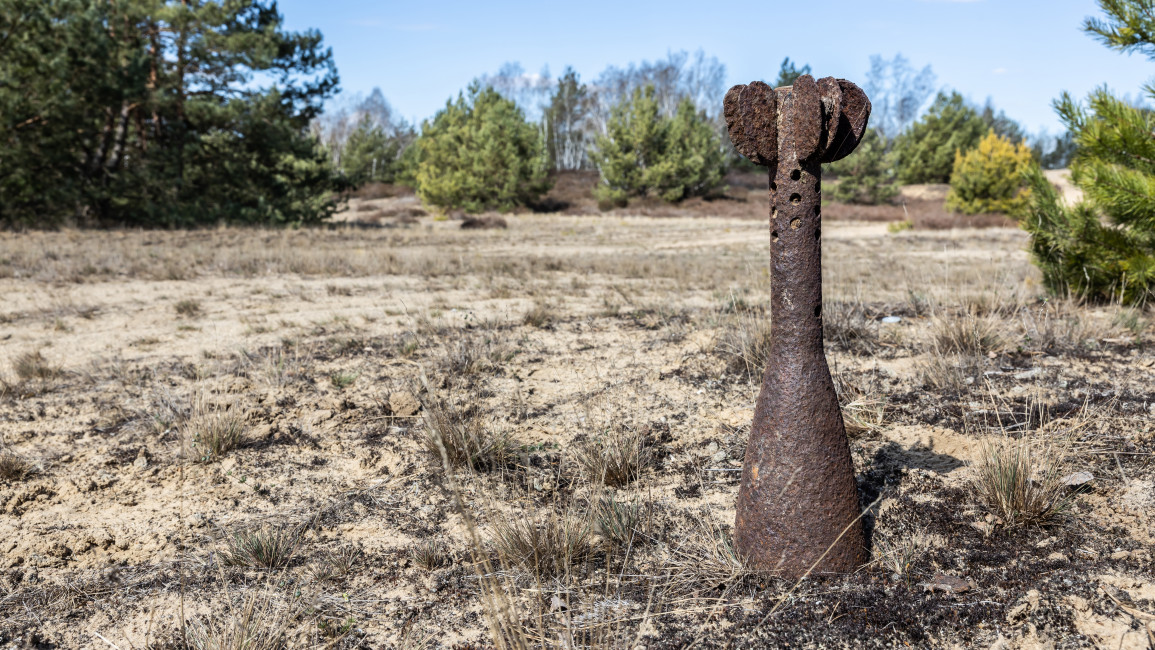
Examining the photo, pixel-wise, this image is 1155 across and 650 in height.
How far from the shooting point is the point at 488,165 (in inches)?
1241

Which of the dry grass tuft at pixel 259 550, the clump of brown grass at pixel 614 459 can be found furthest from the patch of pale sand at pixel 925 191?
the dry grass tuft at pixel 259 550

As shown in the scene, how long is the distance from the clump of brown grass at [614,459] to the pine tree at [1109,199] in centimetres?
408

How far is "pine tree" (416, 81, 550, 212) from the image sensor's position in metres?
31.4

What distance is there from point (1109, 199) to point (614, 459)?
4459 mm

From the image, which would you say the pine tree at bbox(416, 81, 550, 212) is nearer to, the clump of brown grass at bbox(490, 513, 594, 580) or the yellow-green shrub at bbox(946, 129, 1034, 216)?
the yellow-green shrub at bbox(946, 129, 1034, 216)

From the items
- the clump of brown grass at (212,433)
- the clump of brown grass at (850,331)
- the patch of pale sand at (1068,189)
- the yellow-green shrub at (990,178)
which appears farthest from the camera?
the yellow-green shrub at (990,178)

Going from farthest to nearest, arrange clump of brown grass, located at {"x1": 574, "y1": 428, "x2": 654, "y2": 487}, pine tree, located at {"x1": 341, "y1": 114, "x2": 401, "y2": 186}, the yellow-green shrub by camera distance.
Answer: pine tree, located at {"x1": 341, "y1": 114, "x2": 401, "y2": 186}
the yellow-green shrub
clump of brown grass, located at {"x1": 574, "y1": 428, "x2": 654, "y2": 487}

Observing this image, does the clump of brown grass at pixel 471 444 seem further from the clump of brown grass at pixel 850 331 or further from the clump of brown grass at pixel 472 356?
the clump of brown grass at pixel 850 331

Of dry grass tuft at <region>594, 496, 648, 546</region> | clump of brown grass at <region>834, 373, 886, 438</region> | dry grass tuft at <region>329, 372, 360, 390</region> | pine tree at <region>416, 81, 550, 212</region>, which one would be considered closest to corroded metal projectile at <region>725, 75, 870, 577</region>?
dry grass tuft at <region>594, 496, 648, 546</region>

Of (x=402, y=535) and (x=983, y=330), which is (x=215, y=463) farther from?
(x=983, y=330)

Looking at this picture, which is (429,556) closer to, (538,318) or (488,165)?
(538,318)

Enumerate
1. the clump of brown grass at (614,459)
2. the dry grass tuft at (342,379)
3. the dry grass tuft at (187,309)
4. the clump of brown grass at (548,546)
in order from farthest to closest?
1. the dry grass tuft at (187,309)
2. the dry grass tuft at (342,379)
3. the clump of brown grass at (614,459)
4. the clump of brown grass at (548,546)

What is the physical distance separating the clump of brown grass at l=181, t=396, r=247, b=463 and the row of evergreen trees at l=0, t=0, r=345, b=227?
1638 centimetres

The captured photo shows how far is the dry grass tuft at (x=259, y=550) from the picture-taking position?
2.38 metres
